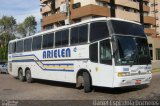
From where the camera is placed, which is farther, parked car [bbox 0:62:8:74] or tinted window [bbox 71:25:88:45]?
parked car [bbox 0:62:8:74]

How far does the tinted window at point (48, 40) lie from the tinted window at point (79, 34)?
2.32 m

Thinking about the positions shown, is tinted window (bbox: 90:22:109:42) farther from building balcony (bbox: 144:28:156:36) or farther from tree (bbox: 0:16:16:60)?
tree (bbox: 0:16:16:60)

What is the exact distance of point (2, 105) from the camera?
11484 millimetres

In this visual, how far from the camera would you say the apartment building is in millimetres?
46947

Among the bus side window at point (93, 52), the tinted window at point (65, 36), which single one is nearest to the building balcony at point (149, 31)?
the tinted window at point (65, 36)

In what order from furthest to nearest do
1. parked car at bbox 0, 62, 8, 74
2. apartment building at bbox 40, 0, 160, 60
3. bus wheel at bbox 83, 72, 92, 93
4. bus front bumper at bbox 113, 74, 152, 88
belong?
1. apartment building at bbox 40, 0, 160, 60
2. parked car at bbox 0, 62, 8, 74
3. bus wheel at bbox 83, 72, 92, 93
4. bus front bumper at bbox 113, 74, 152, 88

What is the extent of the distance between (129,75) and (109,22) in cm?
250

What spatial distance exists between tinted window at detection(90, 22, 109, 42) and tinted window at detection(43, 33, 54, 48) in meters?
4.08

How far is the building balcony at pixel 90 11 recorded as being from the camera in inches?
1804

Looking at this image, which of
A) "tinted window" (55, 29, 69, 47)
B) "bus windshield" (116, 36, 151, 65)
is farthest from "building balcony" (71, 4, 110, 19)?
"bus windshield" (116, 36, 151, 65)

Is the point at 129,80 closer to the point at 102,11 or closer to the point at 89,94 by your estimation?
the point at 89,94

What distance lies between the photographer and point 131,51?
13609 mm

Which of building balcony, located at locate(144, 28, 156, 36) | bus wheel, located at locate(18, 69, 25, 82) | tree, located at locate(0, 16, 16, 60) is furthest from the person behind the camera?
tree, located at locate(0, 16, 16, 60)

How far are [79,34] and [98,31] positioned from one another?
1.62 metres
